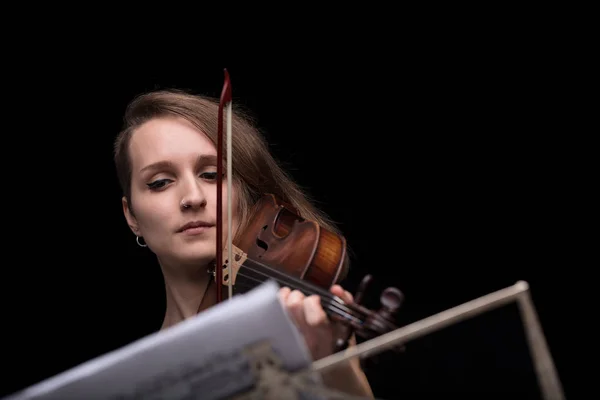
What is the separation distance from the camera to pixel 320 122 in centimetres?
201

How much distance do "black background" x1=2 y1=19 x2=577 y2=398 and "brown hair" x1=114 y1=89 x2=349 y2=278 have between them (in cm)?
22

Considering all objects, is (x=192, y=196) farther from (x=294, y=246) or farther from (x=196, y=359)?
(x=196, y=359)

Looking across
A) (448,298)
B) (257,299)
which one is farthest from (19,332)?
(257,299)

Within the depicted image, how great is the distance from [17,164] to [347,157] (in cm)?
111

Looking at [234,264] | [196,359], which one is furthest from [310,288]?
[196,359]

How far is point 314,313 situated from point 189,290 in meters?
→ 0.61

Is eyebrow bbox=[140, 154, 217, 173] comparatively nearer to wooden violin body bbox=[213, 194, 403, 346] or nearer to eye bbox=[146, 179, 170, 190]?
eye bbox=[146, 179, 170, 190]

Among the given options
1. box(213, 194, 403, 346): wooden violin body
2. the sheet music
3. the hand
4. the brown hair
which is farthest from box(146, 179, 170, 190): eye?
the sheet music

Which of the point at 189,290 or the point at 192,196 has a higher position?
the point at 192,196

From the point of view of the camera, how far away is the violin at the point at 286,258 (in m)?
1.05

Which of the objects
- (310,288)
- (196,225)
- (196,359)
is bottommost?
(196,359)

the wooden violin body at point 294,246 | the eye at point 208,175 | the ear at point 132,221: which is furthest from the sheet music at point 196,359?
the ear at point 132,221

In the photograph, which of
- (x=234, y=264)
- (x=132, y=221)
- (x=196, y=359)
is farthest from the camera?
(x=132, y=221)

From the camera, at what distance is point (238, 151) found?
5.30 feet
